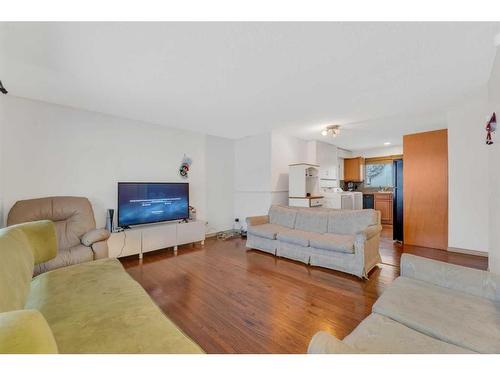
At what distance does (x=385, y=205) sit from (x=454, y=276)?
211 inches

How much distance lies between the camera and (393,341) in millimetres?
981

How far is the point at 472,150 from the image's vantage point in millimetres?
3172

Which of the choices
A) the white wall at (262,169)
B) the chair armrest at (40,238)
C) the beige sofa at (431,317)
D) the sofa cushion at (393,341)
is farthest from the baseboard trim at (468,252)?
the chair armrest at (40,238)

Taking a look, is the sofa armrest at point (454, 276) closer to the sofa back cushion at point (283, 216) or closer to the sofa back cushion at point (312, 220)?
the sofa back cushion at point (312, 220)

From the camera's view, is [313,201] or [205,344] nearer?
[205,344]

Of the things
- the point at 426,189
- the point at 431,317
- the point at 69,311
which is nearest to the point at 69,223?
the point at 69,311

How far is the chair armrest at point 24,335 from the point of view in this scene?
0.54 metres

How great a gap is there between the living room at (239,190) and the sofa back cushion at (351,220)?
42 millimetres

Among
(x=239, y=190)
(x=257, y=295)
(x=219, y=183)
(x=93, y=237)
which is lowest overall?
(x=257, y=295)

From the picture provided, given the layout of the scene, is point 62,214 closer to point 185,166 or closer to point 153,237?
point 153,237
